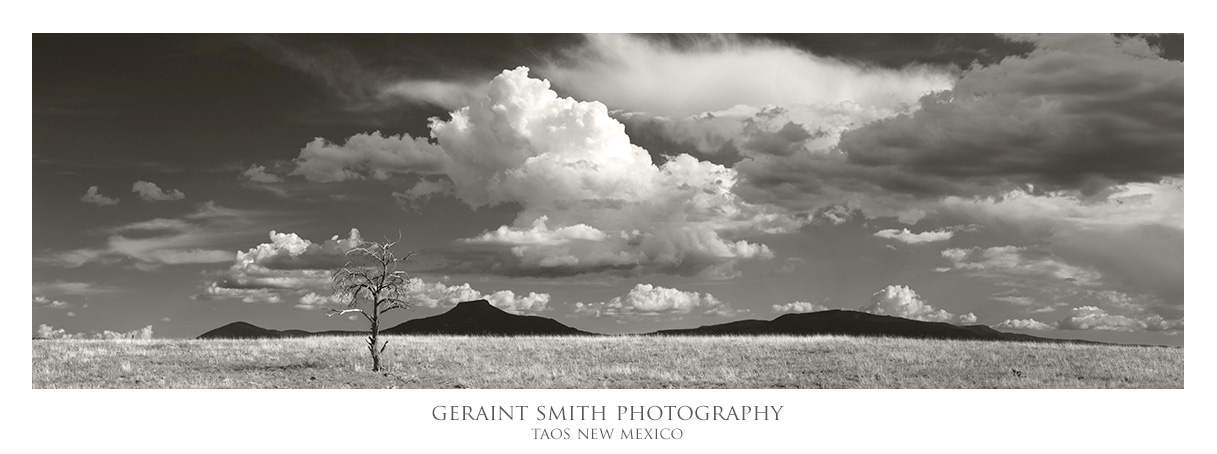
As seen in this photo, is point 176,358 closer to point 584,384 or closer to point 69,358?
point 69,358

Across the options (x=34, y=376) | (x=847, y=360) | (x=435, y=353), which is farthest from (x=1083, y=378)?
(x=34, y=376)

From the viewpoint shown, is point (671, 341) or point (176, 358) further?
point (671, 341)

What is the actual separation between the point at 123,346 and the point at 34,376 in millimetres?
5284

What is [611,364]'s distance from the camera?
25297 millimetres

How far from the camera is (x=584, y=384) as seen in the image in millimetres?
22375

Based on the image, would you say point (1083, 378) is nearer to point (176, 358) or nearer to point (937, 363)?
point (937, 363)

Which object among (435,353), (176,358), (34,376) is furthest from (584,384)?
(34,376)

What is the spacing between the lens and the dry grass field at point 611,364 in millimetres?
22500

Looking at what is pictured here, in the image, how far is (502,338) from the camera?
31781 millimetres

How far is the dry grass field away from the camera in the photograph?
22.5 m
